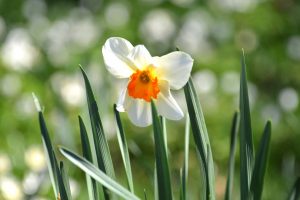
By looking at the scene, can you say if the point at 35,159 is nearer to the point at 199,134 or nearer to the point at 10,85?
the point at 10,85

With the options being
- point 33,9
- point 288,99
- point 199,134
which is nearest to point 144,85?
point 199,134

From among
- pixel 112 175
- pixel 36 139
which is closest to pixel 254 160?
pixel 112 175

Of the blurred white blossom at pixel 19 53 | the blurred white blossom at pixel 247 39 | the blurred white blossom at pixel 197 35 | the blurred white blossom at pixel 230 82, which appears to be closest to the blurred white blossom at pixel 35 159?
the blurred white blossom at pixel 19 53

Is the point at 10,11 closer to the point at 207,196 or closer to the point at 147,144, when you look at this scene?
the point at 147,144

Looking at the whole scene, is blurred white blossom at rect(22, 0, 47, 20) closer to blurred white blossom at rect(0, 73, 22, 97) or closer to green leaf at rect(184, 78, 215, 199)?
blurred white blossom at rect(0, 73, 22, 97)

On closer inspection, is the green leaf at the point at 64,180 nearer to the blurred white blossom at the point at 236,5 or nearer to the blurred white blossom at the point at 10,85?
the blurred white blossom at the point at 10,85

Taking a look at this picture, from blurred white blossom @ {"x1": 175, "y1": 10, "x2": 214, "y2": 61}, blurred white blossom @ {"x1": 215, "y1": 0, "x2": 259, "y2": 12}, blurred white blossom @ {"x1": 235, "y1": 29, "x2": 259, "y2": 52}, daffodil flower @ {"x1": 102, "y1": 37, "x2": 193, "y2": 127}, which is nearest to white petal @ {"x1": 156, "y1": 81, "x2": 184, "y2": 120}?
daffodil flower @ {"x1": 102, "y1": 37, "x2": 193, "y2": 127}
